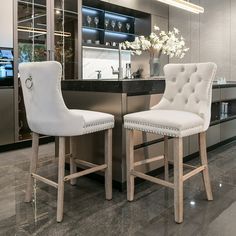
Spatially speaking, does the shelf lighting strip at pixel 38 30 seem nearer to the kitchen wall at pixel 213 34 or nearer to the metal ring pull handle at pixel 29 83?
the metal ring pull handle at pixel 29 83

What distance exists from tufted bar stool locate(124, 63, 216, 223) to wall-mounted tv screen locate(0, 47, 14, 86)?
220 centimetres

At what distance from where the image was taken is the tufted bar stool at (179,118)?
1914mm

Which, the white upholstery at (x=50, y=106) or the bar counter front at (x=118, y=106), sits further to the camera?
the bar counter front at (x=118, y=106)

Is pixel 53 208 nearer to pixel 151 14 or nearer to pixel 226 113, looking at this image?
pixel 226 113

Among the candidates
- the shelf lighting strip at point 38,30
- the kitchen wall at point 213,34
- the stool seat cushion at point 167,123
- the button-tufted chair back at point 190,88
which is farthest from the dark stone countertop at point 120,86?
the kitchen wall at point 213,34

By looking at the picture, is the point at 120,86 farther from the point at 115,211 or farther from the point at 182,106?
the point at 115,211

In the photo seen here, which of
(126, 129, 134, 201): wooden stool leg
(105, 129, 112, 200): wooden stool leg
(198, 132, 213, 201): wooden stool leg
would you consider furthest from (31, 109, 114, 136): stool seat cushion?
(198, 132, 213, 201): wooden stool leg

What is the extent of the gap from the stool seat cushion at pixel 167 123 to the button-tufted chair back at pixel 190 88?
0.10 metres

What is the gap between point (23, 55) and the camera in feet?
13.2

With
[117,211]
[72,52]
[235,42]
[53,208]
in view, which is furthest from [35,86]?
[235,42]

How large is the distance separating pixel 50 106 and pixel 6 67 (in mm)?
2188

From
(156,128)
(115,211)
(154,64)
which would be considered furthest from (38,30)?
(115,211)

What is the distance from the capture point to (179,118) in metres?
1.98

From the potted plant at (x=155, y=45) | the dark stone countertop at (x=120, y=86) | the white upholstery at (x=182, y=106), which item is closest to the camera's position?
the white upholstery at (x=182, y=106)
